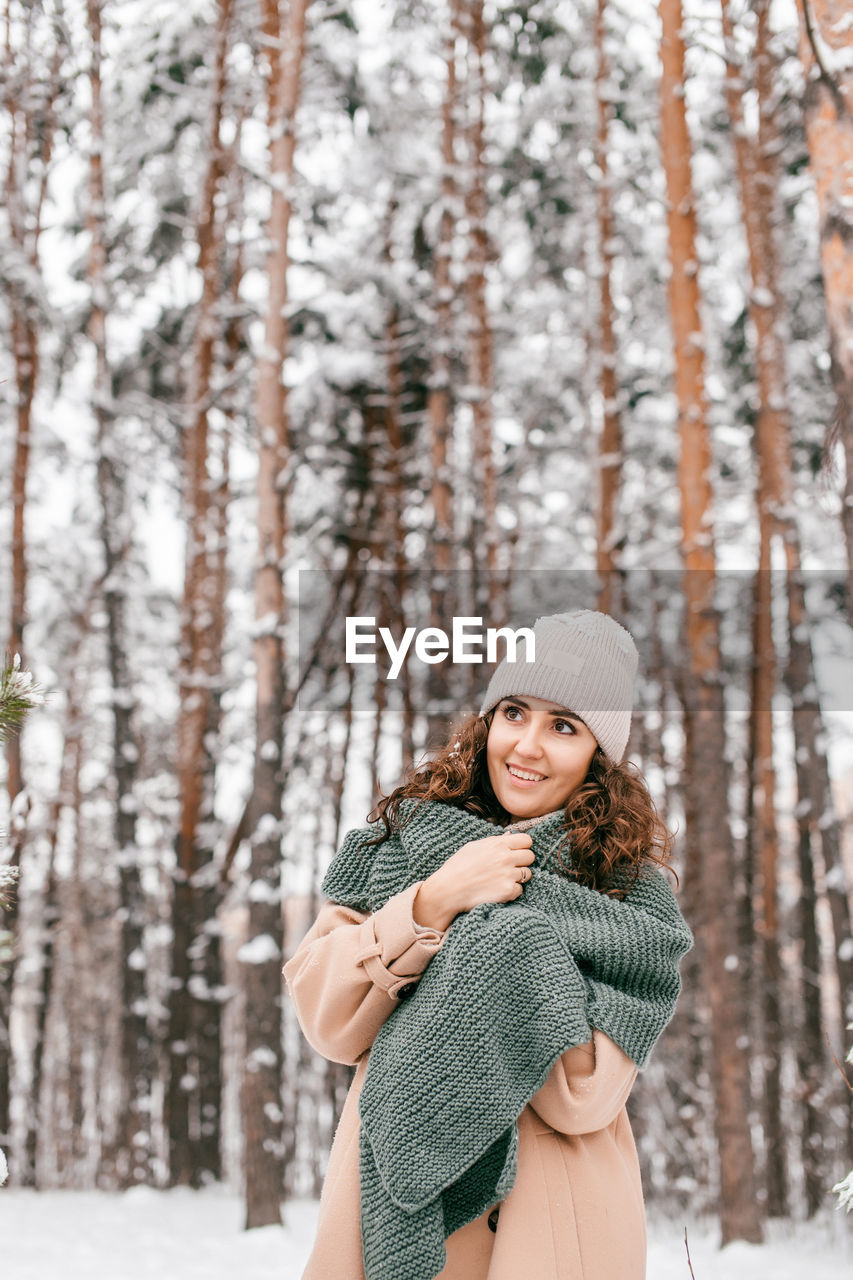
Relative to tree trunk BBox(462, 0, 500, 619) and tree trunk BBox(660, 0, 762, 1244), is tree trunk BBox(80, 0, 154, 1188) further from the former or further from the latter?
tree trunk BBox(660, 0, 762, 1244)

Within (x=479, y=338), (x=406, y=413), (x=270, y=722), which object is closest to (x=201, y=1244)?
(x=270, y=722)

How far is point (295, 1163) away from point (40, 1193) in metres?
3.91

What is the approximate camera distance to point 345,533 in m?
10.3

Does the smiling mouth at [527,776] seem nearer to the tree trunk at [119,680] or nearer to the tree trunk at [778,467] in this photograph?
the tree trunk at [778,467]

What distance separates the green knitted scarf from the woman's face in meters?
0.18

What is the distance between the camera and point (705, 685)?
21.8 feet

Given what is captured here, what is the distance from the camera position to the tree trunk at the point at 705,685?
20.7 ft

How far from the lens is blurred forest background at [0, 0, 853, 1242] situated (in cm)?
719

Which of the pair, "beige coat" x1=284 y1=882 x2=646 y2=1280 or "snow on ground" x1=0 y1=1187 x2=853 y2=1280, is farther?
"snow on ground" x1=0 y1=1187 x2=853 y2=1280

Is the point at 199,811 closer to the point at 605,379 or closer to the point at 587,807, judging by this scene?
the point at 605,379

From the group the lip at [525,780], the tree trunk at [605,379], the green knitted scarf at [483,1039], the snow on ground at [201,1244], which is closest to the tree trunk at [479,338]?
the tree trunk at [605,379]

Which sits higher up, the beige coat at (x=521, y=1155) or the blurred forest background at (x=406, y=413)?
the blurred forest background at (x=406, y=413)

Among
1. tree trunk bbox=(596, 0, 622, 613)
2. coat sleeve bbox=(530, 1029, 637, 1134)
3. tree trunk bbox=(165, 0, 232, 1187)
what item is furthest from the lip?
tree trunk bbox=(165, 0, 232, 1187)

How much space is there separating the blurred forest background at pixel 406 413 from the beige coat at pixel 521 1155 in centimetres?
520
